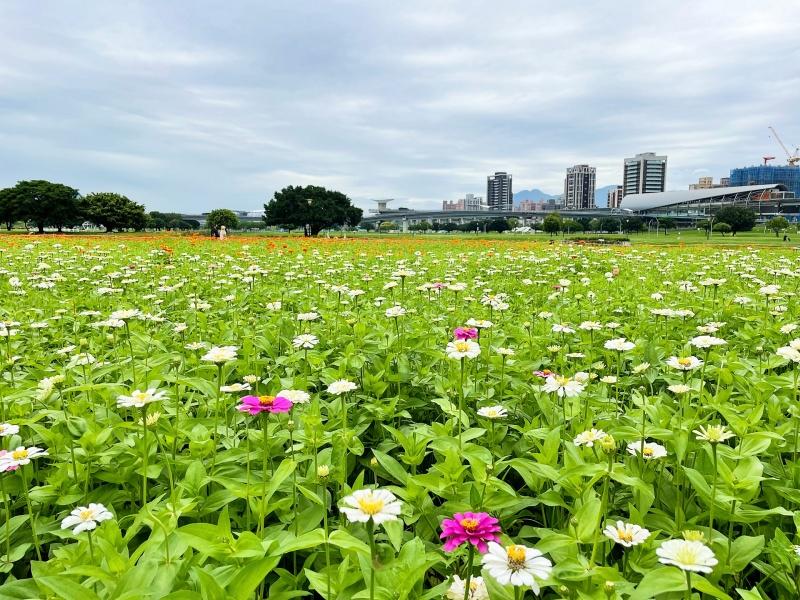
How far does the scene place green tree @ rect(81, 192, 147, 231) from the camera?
48719 mm

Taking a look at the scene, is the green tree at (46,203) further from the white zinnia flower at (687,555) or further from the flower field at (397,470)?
the white zinnia flower at (687,555)

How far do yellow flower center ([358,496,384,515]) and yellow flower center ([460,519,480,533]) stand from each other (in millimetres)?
175

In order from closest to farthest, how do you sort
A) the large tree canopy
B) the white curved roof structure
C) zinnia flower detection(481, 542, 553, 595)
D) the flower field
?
zinnia flower detection(481, 542, 553, 595), the flower field, the large tree canopy, the white curved roof structure

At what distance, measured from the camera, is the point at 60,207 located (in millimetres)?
46281

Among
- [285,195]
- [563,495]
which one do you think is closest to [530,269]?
[563,495]

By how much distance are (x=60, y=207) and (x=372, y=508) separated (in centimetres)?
5594

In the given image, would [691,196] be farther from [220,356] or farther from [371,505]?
[371,505]

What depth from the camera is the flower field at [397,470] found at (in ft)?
3.98

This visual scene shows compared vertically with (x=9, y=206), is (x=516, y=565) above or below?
below

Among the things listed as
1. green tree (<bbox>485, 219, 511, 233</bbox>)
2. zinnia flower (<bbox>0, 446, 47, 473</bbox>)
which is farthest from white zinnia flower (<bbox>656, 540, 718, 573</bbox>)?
green tree (<bbox>485, 219, 511, 233</bbox>)

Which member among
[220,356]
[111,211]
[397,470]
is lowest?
[397,470]

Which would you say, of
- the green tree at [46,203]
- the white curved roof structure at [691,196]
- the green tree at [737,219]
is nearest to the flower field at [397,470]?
the green tree at [46,203]

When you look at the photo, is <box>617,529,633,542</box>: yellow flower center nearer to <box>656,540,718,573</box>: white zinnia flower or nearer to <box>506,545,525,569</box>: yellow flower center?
<box>656,540,718,573</box>: white zinnia flower

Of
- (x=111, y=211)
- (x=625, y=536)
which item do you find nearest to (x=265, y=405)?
(x=625, y=536)
